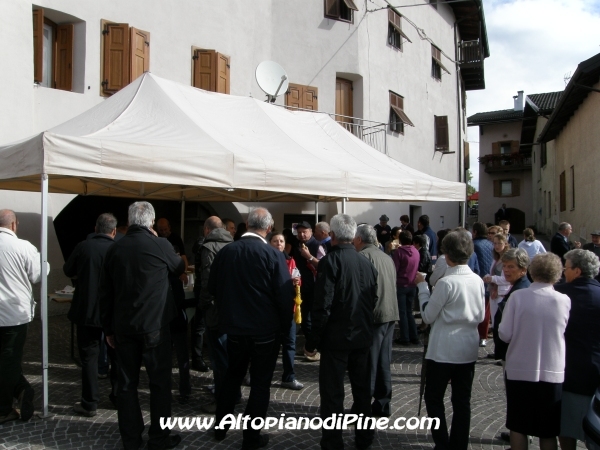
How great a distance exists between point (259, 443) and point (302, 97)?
10.8m

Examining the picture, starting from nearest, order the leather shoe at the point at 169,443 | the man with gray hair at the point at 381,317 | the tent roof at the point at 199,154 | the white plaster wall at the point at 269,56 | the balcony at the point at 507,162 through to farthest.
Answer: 1. the leather shoe at the point at 169,443
2. the man with gray hair at the point at 381,317
3. the tent roof at the point at 199,154
4. the white plaster wall at the point at 269,56
5. the balcony at the point at 507,162

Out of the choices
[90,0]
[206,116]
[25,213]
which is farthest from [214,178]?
[90,0]

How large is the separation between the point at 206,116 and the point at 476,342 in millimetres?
4667

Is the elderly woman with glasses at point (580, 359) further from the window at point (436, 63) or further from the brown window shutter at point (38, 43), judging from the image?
the window at point (436, 63)

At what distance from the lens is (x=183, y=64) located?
1090 cm

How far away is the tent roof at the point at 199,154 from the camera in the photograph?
4.73 meters

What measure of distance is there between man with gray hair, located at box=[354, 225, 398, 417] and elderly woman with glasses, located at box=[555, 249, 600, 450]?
55.0 inches

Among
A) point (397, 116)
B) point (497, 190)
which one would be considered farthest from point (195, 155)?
point (497, 190)

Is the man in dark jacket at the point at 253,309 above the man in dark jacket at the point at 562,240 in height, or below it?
below

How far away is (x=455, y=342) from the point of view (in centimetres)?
351

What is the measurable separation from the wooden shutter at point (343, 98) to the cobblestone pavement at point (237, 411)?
30.7 ft

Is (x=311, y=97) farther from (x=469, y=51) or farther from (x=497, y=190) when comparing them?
(x=497, y=190)

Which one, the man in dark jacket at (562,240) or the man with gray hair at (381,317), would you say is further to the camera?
the man in dark jacket at (562,240)

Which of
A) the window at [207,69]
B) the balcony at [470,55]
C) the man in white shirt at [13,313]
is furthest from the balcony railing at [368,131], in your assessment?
the man in white shirt at [13,313]
